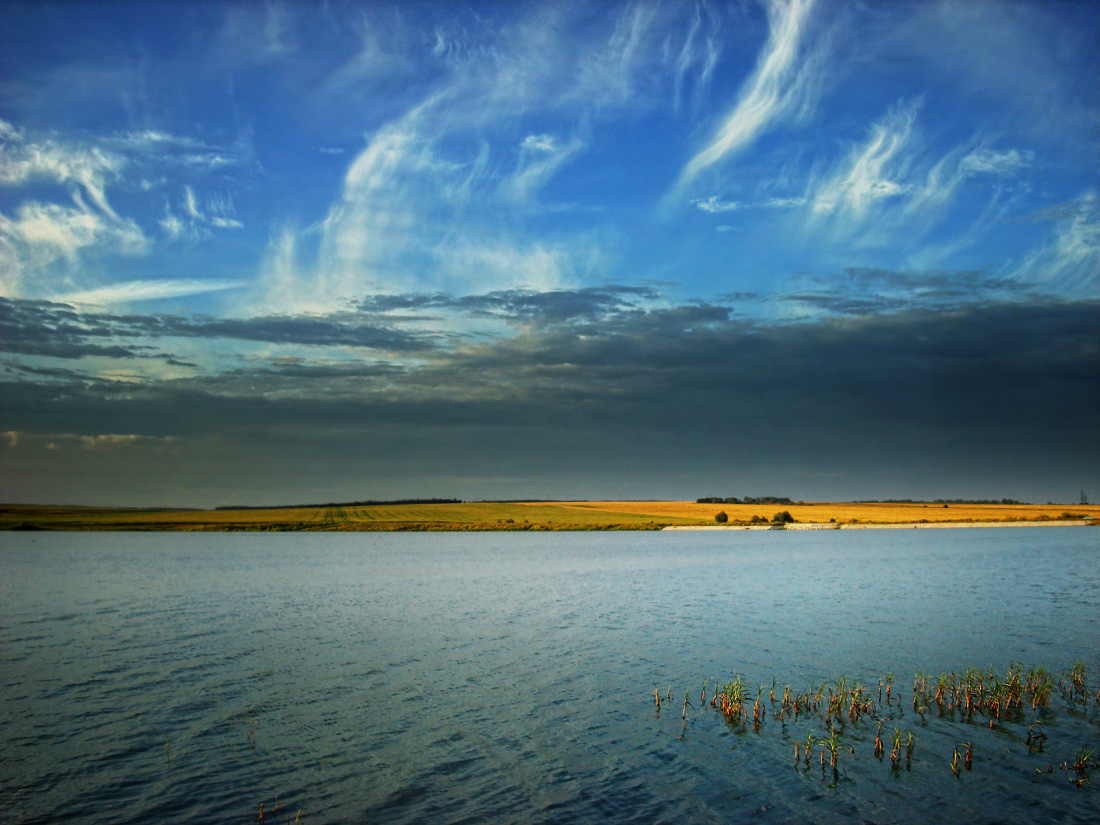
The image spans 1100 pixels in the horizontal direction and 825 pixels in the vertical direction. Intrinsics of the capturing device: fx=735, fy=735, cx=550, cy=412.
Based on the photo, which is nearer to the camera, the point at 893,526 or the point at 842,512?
the point at 893,526

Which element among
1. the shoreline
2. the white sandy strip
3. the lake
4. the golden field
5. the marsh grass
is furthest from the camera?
the white sandy strip

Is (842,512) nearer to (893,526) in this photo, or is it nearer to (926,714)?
(893,526)

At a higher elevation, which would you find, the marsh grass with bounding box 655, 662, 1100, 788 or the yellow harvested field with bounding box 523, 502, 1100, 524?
the yellow harvested field with bounding box 523, 502, 1100, 524

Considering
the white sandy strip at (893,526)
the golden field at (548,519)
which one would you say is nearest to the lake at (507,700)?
the golden field at (548,519)

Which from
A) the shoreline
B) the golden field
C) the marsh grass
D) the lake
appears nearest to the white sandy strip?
the shoreline

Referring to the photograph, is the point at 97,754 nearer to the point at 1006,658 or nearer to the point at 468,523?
the point at 1006,658

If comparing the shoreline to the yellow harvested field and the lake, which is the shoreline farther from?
the lake

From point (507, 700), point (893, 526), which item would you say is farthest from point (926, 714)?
point (893, 526)

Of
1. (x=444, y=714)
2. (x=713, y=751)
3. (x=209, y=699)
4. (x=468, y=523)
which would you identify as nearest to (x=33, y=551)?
(x=468, y=523)

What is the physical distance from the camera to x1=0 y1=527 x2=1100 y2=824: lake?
12.7 m

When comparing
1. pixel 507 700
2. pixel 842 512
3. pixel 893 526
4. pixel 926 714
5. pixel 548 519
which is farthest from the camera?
pixel 842 512

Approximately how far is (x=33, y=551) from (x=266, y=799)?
8067 cm

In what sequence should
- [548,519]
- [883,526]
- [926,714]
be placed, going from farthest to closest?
1. [548,519]
2. [883,526]
3. [926,714]

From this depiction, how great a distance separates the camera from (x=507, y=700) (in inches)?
753
